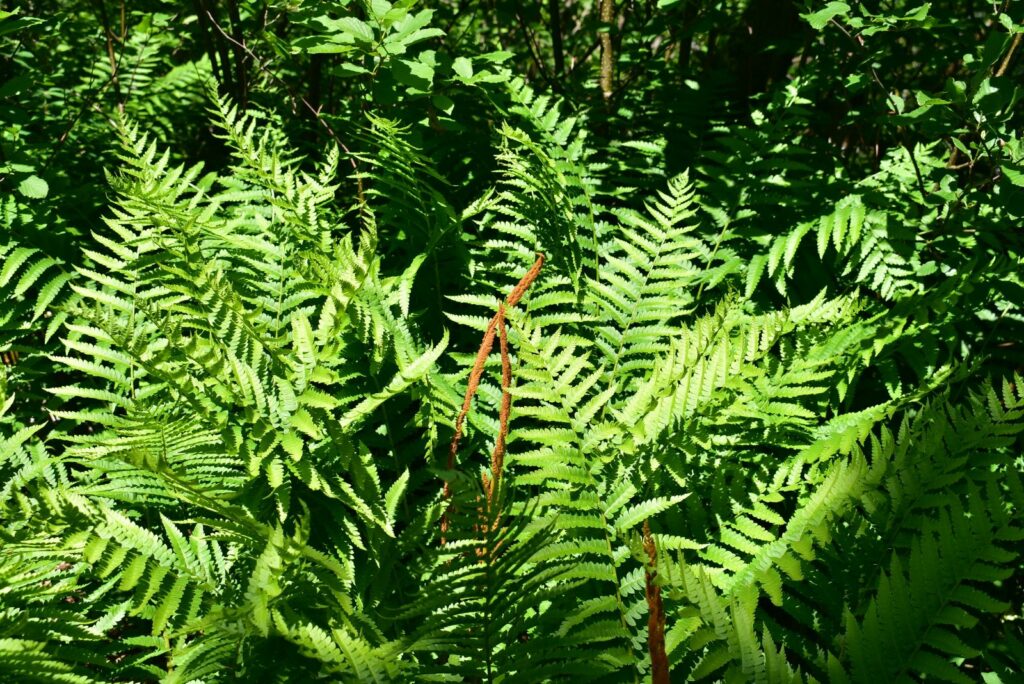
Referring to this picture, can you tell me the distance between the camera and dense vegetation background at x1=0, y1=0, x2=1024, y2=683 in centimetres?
114

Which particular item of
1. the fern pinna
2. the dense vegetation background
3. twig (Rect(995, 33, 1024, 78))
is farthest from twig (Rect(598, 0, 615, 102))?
twig (Rect(995, 33, 1024, 78))

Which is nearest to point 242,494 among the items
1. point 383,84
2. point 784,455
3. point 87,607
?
point 87,607

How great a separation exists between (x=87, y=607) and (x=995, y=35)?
2.09m

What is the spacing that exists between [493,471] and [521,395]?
0.23 m

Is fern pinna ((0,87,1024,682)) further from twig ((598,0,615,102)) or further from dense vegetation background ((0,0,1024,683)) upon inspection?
twig ((598,0,615,102))

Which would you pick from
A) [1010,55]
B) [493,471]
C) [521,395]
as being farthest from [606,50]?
[493,471]

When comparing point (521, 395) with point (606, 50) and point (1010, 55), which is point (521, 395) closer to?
point (1010, 55)

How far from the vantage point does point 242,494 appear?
4.85ft

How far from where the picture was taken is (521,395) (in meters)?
1.37

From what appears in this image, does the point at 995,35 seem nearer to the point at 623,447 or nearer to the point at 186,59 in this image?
the point at 623,447

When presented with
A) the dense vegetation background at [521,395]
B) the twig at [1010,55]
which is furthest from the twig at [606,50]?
the twig at [1010,55]

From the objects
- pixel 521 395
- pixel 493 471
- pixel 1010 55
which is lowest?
pixel 493 471

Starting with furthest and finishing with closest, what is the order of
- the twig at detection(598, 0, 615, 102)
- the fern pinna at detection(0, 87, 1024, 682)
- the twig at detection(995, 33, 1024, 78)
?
1. the twig at detection(598, 0, 615, 102)
2. the twig at detection(995, 33, 1024, 78)
3. the fern pinna at detection(0, 87, 1024, 682)

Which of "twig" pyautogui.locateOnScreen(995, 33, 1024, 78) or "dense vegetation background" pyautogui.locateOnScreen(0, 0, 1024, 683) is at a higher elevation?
"twig" pyautogui.locateOnScreen(995, 33, 1024, 78)
